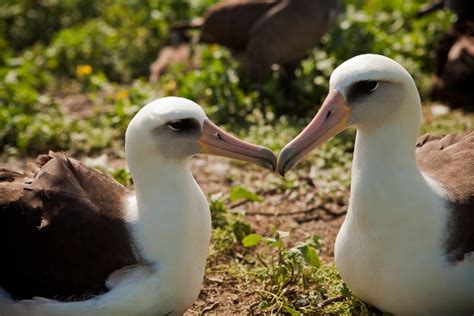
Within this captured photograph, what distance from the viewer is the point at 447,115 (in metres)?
8.38

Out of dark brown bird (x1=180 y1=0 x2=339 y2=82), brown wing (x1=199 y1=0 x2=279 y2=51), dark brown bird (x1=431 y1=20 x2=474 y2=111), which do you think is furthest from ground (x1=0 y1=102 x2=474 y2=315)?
brown wing (x1=199 y1=0 x2=279 y2=51)

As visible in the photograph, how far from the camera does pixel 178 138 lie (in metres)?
4.35

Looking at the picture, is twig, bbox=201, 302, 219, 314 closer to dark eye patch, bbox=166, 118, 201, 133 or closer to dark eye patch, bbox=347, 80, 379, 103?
dark eye patch, bbox=166, 118, 201, 133

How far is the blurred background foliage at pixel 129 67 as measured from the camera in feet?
26.7

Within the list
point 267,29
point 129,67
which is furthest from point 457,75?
point 129,67

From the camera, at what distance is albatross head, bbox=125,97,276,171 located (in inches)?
169

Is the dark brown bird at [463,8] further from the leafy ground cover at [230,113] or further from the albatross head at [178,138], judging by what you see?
the albatross head at [178,138]

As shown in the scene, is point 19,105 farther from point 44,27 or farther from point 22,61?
point 44,27

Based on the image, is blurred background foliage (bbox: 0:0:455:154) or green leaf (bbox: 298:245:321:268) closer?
green leaf (bbox: 298:245:321:268)

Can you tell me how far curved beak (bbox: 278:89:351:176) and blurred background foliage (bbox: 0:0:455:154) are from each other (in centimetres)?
382

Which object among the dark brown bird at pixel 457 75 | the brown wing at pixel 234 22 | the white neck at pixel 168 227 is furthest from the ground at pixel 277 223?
the brown wing at pixel 234 22

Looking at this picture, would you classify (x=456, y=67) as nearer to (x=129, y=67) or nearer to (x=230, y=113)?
(x=230, y=113)

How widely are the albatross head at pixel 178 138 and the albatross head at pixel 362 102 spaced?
0.30 metres

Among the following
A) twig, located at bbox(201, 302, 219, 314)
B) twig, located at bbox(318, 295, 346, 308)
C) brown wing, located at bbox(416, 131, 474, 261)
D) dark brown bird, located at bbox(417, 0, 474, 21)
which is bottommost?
twig, located at bbox(201, 302, 219, 314)
